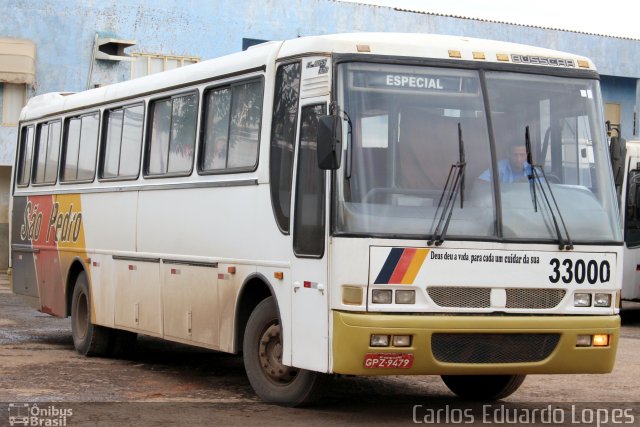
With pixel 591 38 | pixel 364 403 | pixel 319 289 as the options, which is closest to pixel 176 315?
pixel 364 403

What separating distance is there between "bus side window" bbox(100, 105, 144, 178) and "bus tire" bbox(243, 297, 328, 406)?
352 centimetres

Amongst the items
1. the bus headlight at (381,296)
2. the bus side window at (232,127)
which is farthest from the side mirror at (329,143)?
the bus side window at (232,127)

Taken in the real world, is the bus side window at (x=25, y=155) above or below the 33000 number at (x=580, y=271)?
above

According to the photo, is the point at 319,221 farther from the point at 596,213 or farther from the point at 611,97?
the point at 611,97

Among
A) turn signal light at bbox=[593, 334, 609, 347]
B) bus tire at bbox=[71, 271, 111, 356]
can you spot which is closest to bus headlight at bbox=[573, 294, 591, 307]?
turn signal light at bbox=[593, 334, 609, 347]

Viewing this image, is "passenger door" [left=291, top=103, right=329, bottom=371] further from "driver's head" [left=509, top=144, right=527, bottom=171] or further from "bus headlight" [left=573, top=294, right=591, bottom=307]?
"bus headlight" [left=573, top=294, right=591, bottom=307]

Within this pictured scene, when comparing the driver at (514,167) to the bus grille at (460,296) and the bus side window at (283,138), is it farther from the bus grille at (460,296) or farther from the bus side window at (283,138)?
the bus side window at (283,138)

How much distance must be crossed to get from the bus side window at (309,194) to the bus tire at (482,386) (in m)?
2.39

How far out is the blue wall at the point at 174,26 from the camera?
118 feet

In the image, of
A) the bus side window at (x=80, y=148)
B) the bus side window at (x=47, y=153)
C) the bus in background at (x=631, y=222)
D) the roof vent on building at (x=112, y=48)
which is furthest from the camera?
the roof vent on building at (x=112, y=48)

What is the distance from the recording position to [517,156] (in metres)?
10.3

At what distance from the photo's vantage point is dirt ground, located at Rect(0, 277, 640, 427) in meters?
10.1

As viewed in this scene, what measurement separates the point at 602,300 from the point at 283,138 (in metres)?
2.89

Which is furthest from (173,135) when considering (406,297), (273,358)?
(406,297)
